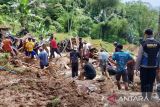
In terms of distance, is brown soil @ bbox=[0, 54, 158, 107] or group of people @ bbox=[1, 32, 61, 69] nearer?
brown soil @ bbox=[0, 54, 158, 107]

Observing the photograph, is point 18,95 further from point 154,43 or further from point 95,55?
point 95,55

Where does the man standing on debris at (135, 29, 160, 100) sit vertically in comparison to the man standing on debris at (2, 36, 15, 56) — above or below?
above

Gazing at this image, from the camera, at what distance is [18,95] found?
36.4ft

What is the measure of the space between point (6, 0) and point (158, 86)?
3092 cm

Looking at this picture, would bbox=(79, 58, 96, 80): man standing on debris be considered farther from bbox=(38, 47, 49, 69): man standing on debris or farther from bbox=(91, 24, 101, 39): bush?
bbox=(91, 24, 101, 39): bush

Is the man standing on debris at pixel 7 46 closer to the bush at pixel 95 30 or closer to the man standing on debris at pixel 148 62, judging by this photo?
the man standing on debris at pixel 148 62

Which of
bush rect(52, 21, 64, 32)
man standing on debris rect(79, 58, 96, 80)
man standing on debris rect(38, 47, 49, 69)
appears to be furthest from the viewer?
bush rect(52, 21, 64, 32)

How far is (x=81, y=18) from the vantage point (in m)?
47.8

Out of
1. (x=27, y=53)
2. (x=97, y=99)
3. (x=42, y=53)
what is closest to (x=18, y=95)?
(x=97, y=99)

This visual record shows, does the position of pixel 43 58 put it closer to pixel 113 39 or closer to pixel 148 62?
pixel 148 62

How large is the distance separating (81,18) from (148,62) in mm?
38618

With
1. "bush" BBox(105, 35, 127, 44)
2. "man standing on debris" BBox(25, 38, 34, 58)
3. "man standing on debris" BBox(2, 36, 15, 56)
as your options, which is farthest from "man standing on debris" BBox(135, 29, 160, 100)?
"bush" BBox(105, 35, 127, 44)

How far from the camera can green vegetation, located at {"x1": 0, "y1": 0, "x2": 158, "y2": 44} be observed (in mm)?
36781

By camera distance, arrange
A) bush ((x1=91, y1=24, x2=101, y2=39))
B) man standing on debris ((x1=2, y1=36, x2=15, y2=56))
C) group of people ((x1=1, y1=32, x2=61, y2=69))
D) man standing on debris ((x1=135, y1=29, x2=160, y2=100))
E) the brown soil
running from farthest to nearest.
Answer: bush ((x1=91, y1=24, x2=101, y2=39)) → man standing on debris ((x1=2, y1=36, x2=15, y2=56)) → group of people ((x1=1, y1=32, x2=61, y2=69)) → the brown soil → man standing on debris ((x1=135, y1=29, x2=160, y2=100))
